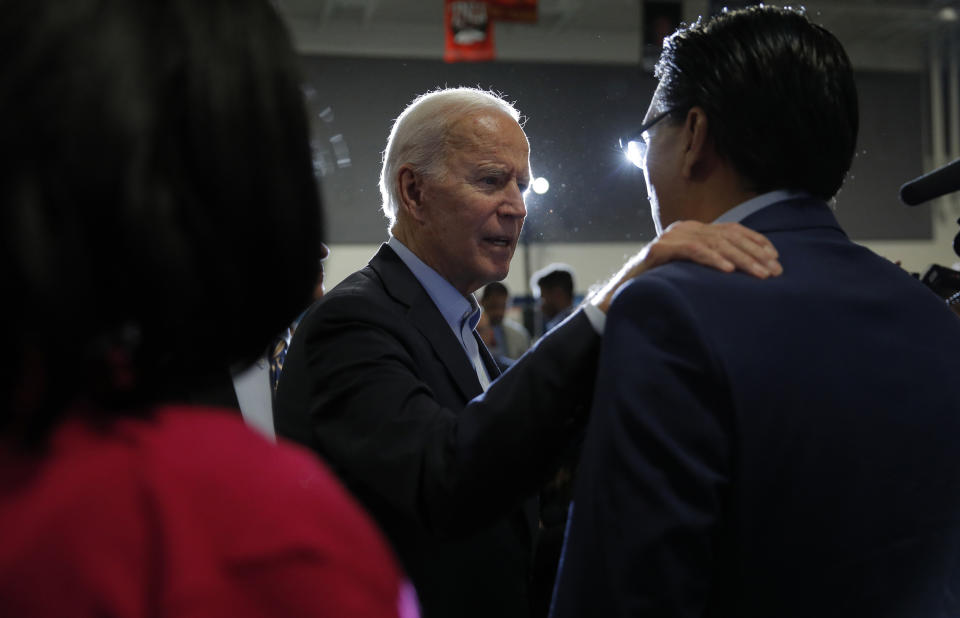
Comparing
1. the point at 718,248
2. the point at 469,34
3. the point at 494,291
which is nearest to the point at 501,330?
the point at 494,291

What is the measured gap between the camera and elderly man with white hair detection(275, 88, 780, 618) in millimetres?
965

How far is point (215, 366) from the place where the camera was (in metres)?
0.45

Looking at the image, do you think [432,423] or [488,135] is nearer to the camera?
[432,423]

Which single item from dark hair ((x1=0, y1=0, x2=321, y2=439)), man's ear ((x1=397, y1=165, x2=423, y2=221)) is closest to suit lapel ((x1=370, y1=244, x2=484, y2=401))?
man's ear ((x1=397, y1=165, x2=423, y2=221))

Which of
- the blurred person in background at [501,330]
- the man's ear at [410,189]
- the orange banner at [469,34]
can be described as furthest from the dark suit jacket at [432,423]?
the blurred person in background at [501,330]

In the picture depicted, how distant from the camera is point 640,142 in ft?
Result: 3.73

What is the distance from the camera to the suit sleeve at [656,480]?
2.52ft

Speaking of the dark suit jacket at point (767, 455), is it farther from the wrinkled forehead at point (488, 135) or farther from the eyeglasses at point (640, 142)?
the wrinkled forehead at point (488, 135)

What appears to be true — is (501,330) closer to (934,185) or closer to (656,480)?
(934,185)

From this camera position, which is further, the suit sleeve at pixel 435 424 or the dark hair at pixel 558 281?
the dark hair at pixel 558 281

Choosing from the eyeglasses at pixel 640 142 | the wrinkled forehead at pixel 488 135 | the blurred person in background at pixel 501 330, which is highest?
the eyeglasses at pixel 640 142

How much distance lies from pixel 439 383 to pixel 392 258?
0.30 meters

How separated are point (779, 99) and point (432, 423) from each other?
0.60 metres

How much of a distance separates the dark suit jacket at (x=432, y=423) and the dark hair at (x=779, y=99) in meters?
0.30
